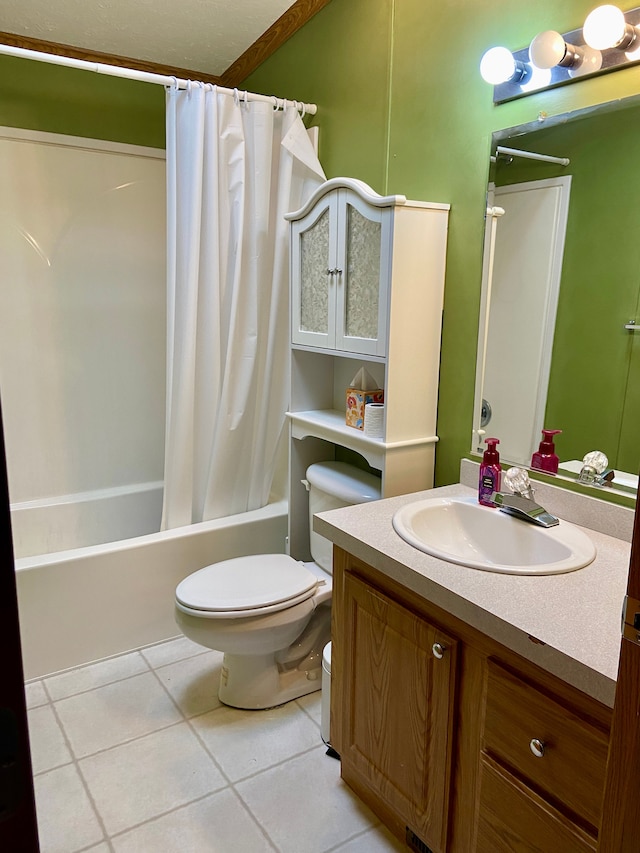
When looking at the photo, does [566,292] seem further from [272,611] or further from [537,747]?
[272,611]

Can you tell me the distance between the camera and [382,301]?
177 centimetres

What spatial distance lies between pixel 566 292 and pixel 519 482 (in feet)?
1.62

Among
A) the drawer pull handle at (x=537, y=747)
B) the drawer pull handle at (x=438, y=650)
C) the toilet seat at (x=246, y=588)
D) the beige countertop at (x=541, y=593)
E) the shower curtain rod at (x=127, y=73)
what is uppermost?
the shower curtain rod at (x=127, y=73)

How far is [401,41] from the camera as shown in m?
1.90

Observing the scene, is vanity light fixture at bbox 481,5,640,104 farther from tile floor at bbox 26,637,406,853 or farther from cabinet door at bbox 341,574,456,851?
tile floor at bbox 26,637,406,853

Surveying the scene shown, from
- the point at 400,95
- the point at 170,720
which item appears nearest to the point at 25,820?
the point at 170,720

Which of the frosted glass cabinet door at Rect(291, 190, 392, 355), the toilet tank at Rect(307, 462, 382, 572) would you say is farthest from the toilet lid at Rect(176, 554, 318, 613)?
the frosted glass cabinet door at Rect(291, 190, 392, 355)

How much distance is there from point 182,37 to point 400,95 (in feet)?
3.71

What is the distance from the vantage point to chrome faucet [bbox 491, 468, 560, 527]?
4.85 feet

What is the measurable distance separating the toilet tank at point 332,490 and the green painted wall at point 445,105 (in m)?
0.25

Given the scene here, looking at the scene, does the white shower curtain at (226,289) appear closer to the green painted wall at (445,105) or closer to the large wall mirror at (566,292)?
the green painted wall at (445,105)

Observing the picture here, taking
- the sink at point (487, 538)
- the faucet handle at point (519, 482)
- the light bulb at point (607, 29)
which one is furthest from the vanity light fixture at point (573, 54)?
the sink at point (487, 538)

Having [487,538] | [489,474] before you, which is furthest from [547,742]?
[489,474]

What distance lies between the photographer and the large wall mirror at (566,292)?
138 centimetres
